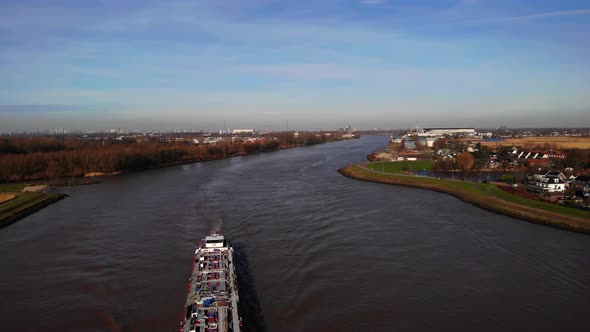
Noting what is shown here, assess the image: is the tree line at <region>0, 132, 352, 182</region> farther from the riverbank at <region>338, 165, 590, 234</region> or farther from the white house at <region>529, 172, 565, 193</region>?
the white house at <region>529, 172, 565, 193</region>

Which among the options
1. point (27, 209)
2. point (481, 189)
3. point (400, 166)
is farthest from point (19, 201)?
point (400, 166)

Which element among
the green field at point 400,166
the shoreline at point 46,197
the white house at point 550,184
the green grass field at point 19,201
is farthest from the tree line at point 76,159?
the white house at point 550,184

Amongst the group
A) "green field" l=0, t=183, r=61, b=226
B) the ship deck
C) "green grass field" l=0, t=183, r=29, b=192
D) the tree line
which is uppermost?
the tree line

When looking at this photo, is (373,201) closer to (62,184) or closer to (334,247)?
(334,247)

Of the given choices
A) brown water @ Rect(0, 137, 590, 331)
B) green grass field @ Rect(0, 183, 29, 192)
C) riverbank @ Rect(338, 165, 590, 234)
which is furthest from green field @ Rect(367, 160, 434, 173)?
green grass field @ Rect(0, 183, 29, 192)

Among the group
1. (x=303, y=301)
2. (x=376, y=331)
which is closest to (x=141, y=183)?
(x=303, y=301)
